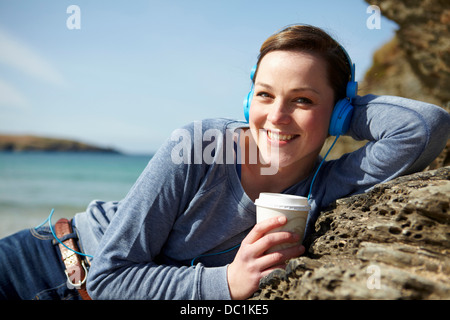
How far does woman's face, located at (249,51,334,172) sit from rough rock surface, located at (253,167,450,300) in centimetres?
47

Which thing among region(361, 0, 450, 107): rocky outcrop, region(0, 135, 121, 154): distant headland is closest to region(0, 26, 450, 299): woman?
region(361, 0, 450, 107): rocky outcrop

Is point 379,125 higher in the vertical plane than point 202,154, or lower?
higher

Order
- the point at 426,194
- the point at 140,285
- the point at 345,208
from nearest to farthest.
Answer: the point at 426,194 < the point at 140,285 < the point at 345,208

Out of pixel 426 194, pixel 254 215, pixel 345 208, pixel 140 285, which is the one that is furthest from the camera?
pixel 254 215

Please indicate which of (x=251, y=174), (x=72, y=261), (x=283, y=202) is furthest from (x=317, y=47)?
(x=72, y=261)

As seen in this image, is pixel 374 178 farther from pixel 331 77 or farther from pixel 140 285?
pixel 140 285

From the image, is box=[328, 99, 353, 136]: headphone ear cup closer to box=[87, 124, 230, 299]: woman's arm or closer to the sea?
box=[87, 124, 230, 299]: woman's arm

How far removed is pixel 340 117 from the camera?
2498 millimetres

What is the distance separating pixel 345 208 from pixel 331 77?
2.96 feet

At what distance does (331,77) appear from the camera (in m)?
2.55

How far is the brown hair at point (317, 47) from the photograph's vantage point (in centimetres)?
249
